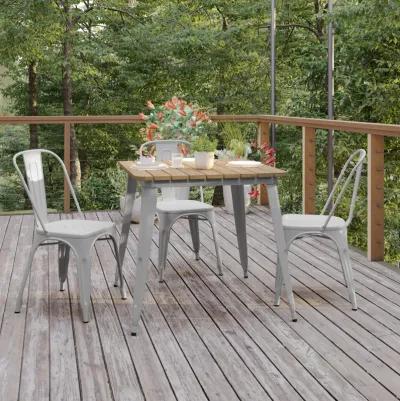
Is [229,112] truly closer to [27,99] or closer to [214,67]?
[214,67]

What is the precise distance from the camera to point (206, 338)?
11.4 feet

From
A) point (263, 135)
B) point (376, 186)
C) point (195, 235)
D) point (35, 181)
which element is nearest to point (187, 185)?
point (35, 181)

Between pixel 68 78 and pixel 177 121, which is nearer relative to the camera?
pixel 177 121

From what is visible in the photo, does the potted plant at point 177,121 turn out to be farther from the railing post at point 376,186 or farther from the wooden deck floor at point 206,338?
the railing post at point 376,186

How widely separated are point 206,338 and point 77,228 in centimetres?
96

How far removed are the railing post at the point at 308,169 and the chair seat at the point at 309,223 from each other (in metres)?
2.28

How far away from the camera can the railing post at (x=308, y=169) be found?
6.38 m

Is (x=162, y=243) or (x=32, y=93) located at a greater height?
(x=32, y=93)

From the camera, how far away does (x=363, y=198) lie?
10.7 meters

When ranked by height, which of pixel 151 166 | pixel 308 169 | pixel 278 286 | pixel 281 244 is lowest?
pixel 278 286

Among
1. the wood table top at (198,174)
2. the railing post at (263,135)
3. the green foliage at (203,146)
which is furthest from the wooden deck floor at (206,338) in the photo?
the railing post at (263,135)

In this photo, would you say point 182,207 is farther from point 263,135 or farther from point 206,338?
point 263,135

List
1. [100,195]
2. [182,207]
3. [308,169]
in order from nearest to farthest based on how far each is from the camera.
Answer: [182,207] → [308,169] → [100,195]

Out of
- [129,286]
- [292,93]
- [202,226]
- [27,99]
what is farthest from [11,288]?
[27,99]
